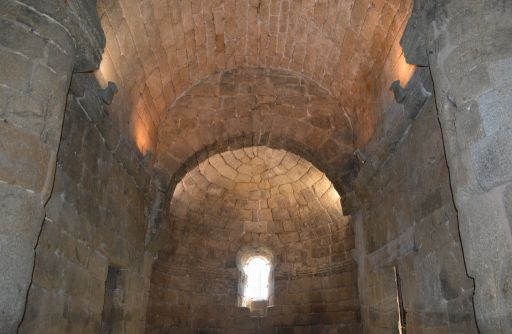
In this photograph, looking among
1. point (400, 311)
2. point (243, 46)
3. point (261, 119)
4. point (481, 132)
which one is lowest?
point (400, 311)

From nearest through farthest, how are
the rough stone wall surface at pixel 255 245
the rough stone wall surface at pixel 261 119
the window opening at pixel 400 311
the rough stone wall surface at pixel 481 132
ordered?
1. the rough stone wall surface at pixel 481 132
2. the window opening at pixel 400 311
3. the rough stone wall surface at pixel 261 119
4. the rough stone wall surface at pixel 255 245

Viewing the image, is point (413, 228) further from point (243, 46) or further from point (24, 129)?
point (243, 46)

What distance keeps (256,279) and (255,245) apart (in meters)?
0.86

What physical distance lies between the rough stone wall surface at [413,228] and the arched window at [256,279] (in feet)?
15.5

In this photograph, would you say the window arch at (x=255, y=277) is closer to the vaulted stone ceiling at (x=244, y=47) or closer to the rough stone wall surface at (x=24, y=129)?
the vaulted stone ceiling at (x=244, y=47)

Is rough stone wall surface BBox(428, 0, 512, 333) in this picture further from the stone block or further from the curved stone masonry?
the curved stone masonry

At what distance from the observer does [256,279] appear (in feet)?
36.8

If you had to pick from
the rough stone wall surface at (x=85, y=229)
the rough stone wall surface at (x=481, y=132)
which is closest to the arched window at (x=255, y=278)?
the rough stone wall surface at (x=85, y=229)

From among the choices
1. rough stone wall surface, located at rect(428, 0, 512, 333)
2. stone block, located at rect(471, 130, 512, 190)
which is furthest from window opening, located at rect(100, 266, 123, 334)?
stone block, located at rect(471, 130, 512, 190)

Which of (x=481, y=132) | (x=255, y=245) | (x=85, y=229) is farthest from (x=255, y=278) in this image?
(x=481, y=132)

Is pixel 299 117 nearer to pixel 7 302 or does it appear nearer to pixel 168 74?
pixel 168 74

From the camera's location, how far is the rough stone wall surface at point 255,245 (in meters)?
10.0

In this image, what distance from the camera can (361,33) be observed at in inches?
233

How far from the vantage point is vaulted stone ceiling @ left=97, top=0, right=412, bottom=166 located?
527 cm
